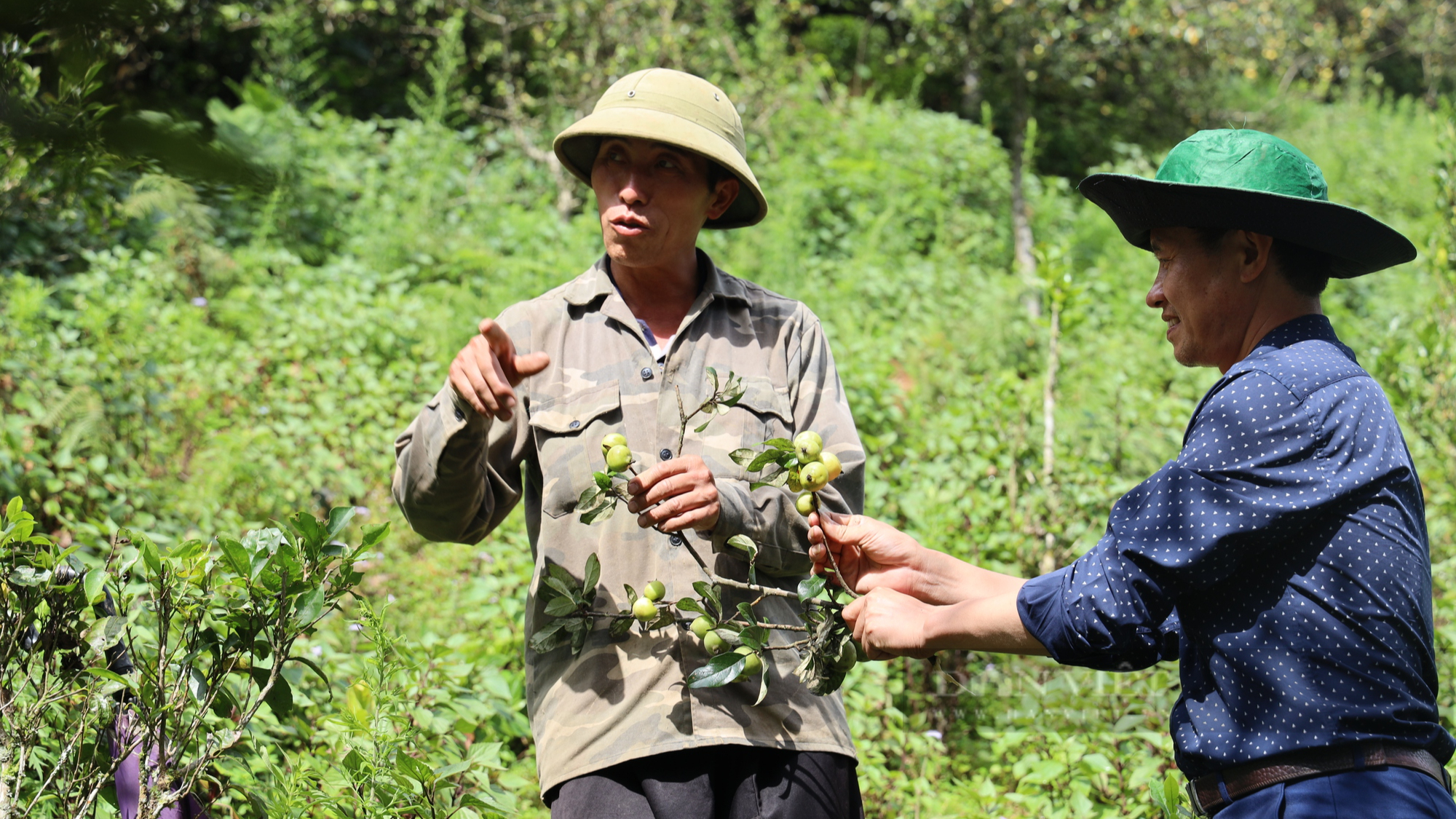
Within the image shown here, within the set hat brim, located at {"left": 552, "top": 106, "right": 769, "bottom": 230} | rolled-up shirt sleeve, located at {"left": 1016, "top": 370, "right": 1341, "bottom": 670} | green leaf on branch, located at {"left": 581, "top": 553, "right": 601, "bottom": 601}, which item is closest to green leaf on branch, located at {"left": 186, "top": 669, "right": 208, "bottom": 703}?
green leaf on branch, located at {"left": 581, "top": 553, "right": 601, "bottom": 601}

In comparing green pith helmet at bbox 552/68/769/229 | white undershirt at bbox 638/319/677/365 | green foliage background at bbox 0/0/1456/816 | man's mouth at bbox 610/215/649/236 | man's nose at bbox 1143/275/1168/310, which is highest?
green pith helmet at bbox 552/68/769/229

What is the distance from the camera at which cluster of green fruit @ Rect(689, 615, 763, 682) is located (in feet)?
5.67

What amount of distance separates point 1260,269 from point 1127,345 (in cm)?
396

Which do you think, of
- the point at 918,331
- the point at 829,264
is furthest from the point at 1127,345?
the point at 829,264

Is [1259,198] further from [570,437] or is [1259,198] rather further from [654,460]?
[570,437]

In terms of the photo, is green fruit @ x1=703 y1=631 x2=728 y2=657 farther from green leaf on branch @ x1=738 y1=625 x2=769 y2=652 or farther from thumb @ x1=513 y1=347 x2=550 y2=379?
thumb @ x1=513 y1=347 x2=550 y2=379

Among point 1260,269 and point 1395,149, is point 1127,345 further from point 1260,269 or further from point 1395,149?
point 1395,149

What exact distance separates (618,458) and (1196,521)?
33.9 inches

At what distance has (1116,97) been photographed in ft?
32.5

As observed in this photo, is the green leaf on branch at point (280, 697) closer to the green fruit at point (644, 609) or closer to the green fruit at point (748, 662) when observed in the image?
the green fruit at point (644, 609)

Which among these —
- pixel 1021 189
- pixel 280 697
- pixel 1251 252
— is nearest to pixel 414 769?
pixel 280 697

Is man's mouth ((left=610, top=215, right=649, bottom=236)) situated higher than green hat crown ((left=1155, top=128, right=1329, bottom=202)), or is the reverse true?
green hat crown ((left=1155, top=128, right=1329, bottom=202))

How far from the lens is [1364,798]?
1379 millimetres

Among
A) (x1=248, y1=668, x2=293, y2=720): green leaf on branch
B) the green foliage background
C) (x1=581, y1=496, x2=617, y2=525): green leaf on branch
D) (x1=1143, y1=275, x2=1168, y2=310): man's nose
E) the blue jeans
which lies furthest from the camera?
the green foliage background
